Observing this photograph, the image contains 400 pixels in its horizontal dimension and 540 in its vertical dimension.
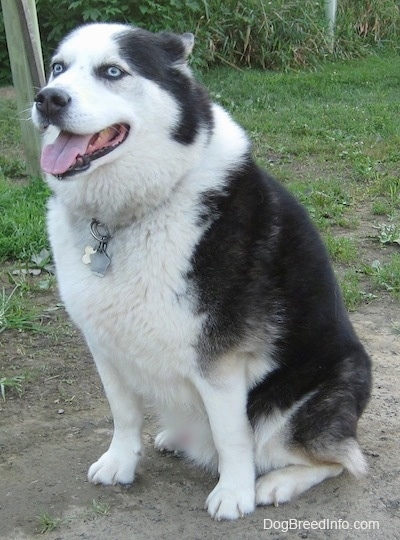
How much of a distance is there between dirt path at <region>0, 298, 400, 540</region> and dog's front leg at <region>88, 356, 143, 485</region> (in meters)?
0.05

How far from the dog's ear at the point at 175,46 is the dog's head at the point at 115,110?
0.10ft

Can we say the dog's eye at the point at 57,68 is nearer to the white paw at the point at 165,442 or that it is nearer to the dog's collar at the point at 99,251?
the dog's collar at the point at 99,251

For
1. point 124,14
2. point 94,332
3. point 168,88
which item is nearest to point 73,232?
point 94,332

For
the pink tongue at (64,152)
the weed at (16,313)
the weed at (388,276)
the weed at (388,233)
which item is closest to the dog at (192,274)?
the pink tongue at (64,152)

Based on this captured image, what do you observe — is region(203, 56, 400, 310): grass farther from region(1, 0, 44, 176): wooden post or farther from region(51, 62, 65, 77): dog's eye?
region(51, 62, 65, 77): dog's eye

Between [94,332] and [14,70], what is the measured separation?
346cm

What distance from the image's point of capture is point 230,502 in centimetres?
277

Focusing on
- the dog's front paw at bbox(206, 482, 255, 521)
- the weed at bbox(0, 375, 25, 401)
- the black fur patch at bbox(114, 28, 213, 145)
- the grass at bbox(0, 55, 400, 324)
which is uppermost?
the black fur patch at bbox(114, 28, 213, 145)

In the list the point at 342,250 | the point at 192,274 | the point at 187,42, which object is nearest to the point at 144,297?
the point at 192,274

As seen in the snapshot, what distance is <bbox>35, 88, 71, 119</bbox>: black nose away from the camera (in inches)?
97.5

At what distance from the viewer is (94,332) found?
2.77 m

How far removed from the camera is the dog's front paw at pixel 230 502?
2.76 m

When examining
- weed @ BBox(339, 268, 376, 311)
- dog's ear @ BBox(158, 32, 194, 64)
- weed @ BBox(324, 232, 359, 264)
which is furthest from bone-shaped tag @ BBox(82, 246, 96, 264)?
weed @ BBox(324, 232, 359, 264)

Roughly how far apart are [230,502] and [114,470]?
481 millimetres
